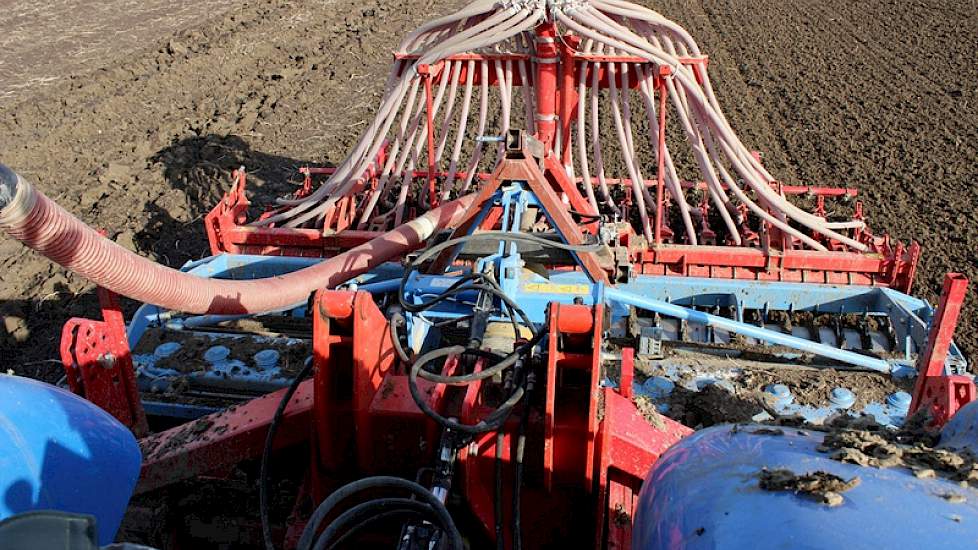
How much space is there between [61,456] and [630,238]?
176 inches

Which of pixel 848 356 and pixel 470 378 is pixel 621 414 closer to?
pixel 470 378

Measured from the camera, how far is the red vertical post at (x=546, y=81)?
21.1ft

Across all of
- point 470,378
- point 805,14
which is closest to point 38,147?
point 470,378

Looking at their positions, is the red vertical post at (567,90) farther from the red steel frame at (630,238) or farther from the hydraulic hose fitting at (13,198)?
the hydraulic hose fitting at (13,198)

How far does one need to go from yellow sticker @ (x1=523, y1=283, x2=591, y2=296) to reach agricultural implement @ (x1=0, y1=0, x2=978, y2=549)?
0.01 meters

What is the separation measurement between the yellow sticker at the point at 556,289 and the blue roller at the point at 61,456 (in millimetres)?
2204

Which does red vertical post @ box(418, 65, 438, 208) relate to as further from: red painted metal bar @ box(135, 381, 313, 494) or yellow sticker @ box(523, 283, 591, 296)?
red painted metal bar @ box(135, 381, 313, 494)

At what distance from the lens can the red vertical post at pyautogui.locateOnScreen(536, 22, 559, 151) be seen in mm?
6441

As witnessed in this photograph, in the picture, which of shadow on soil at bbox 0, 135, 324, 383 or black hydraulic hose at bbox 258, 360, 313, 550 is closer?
→ black hydraulic hose at bbox 258, 360, 313, 550

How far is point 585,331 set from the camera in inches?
123

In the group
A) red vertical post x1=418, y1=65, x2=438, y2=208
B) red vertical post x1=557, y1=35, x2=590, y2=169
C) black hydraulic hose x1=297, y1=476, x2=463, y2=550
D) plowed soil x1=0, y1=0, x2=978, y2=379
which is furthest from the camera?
plowed soil x1=0, y1=0, x2=978, y2=379

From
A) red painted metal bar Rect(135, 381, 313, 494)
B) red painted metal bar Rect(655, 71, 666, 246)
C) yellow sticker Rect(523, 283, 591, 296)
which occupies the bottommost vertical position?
red painted metal bar Rect(135, 381, 313, 494)

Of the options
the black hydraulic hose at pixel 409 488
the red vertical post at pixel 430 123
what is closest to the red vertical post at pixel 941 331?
the black hydraulic hose at pixel 409 488

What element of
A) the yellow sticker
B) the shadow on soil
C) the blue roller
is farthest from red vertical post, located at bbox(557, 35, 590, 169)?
the blue roller
